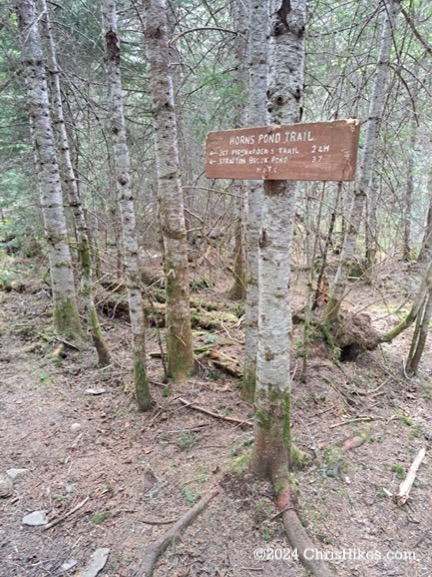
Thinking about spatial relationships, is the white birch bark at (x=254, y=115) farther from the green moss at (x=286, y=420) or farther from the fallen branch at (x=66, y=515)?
the fallen branch at (x=66, y=515)

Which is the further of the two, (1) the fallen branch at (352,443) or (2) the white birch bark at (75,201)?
(2) the white birch bark at (75,201)

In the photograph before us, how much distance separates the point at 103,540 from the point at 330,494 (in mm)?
1843

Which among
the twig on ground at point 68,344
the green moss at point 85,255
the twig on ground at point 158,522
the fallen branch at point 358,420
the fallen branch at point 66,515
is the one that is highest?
the green moss at point 85,255

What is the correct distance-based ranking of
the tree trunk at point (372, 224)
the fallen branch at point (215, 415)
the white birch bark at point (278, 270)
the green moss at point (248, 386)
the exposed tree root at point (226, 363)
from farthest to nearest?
the exposed tree root at point (226, 363) < the green moss at point (248, 386) < the tree trunk at point (372, 224) < the fallen branch at point (215, 415) < the white birch bark at point (278, 270)

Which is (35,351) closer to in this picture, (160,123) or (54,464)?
(54,464)

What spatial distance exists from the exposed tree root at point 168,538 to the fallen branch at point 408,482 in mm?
1542

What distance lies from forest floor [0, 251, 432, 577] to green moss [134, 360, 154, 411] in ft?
0.37

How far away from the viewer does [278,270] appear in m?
2.75

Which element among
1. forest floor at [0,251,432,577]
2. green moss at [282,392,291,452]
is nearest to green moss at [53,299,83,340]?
forest floor at [0,251,432,577]

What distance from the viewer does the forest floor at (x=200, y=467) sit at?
9.17 ft

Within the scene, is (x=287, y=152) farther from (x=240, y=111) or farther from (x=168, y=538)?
(x=240, y=111)

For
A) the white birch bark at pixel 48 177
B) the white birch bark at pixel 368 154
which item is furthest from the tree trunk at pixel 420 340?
the white birch bark at pixel 48 177

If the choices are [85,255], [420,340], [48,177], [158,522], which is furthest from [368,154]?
[158,522]

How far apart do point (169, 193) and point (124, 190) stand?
0.53 meters
